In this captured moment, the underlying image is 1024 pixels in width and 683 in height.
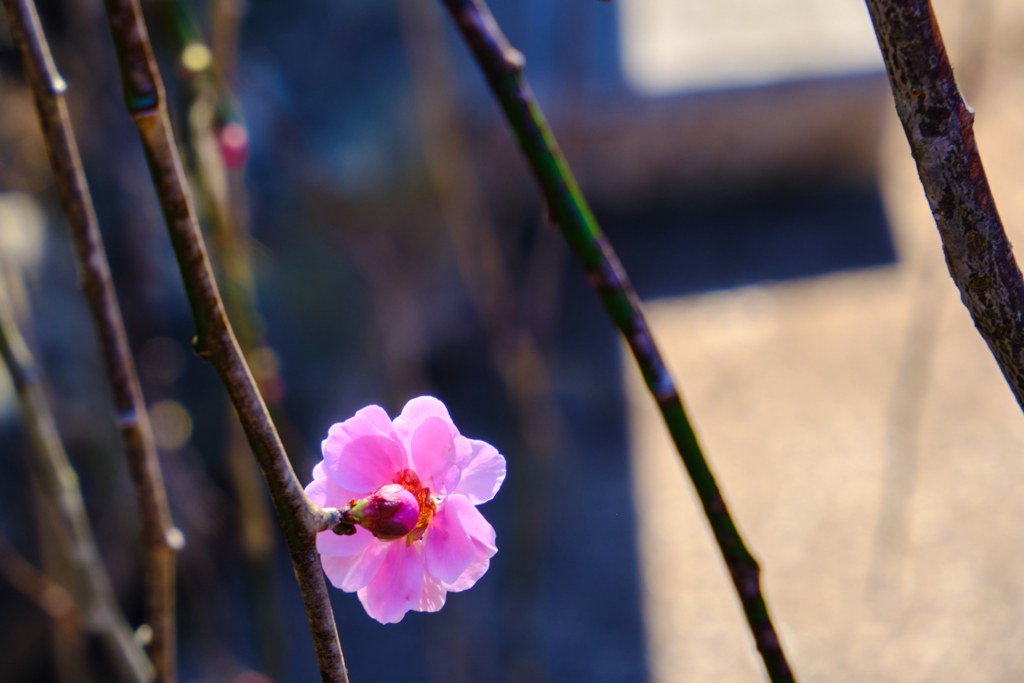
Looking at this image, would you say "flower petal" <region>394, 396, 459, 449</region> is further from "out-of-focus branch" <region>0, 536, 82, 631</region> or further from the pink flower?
"out-of-focus branch" <region>0, 536, 82, 631</region>

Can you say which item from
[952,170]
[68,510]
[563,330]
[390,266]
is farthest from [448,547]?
[563,330]

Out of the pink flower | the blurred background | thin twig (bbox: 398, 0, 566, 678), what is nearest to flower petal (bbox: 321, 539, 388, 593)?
the pink flower

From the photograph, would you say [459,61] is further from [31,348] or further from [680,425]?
[680,425]

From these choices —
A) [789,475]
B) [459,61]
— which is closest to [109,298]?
[789,475]

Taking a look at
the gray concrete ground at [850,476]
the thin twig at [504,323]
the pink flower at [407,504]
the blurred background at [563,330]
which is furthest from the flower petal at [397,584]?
the gray concrete ground at [850,476]

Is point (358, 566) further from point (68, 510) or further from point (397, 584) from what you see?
point (68, 510)
